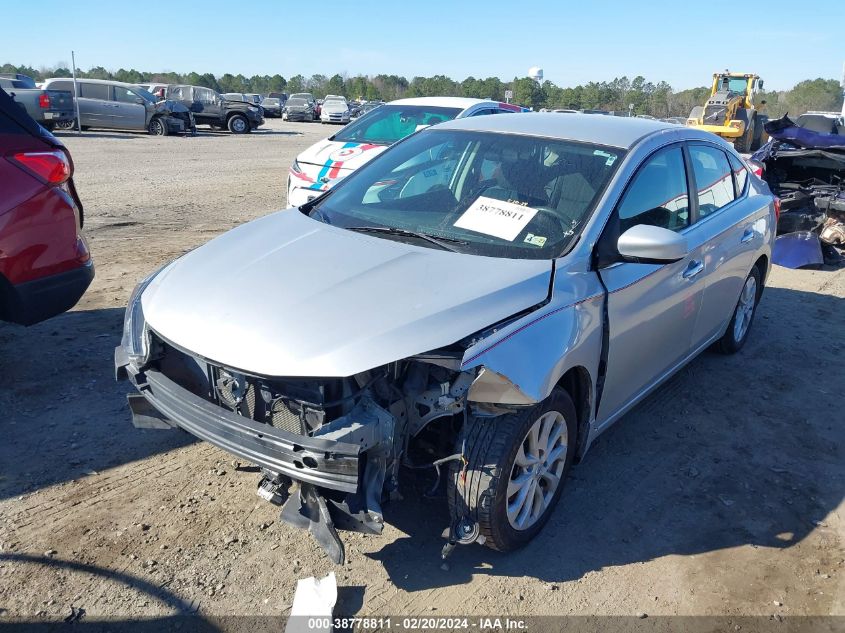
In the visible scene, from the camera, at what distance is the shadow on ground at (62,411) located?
11.7 feet

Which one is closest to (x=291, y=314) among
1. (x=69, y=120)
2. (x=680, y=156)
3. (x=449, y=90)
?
(x=680, y=156)

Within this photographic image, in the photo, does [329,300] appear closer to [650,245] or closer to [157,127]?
[650,245]

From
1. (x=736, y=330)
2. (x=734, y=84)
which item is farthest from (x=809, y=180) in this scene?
(x=734, y=84)

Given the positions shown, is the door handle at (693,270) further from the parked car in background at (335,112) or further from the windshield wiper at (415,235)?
the parked car in background at (335,112)

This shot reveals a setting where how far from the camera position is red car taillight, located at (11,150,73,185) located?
13.0ft

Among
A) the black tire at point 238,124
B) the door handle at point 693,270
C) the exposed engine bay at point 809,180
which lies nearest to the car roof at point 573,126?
the door handle at point 693,270

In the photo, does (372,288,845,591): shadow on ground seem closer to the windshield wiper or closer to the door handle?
the door handle

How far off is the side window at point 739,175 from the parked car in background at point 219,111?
25.0 metres

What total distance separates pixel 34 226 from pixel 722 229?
409 centimetres

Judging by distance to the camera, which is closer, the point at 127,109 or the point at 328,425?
the point at 328,425

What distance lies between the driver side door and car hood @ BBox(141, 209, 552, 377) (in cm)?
52

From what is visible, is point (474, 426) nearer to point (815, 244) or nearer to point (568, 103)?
point (815, 244)

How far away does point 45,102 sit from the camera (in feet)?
66.4

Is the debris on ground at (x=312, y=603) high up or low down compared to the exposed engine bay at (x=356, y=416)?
down
